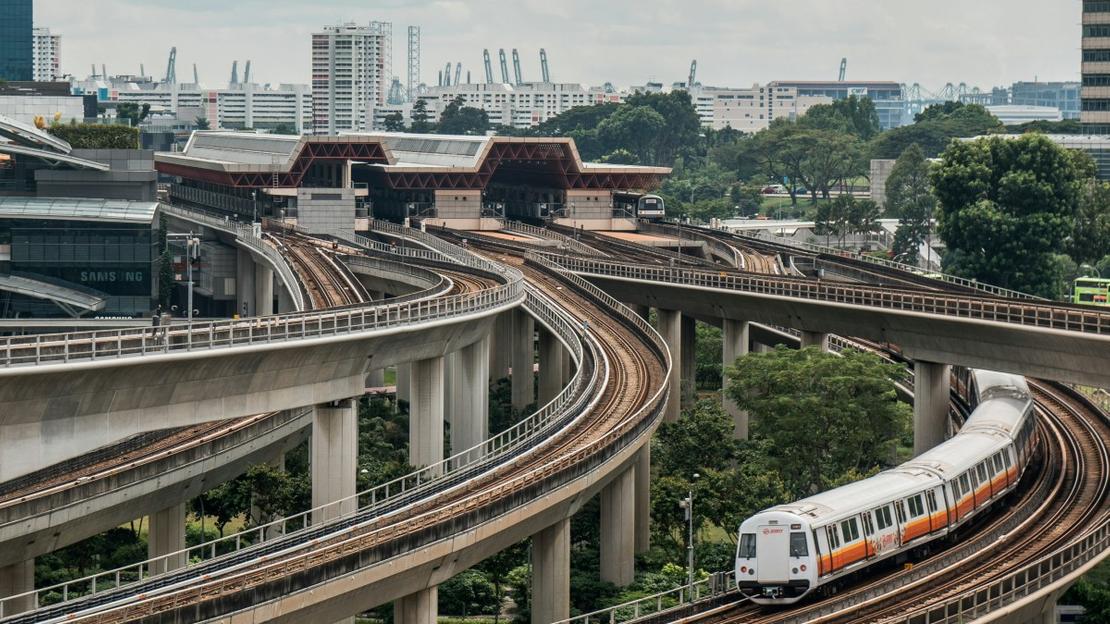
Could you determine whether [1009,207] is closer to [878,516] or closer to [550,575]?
[550,575]

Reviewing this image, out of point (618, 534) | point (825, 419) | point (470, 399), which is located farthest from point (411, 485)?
point (825, 419)

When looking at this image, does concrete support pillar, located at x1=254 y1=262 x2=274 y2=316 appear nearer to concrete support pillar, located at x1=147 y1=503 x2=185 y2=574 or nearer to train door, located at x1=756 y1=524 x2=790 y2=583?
concrete support pillar, located at x1=147 y1=503 x2=185 y2=574

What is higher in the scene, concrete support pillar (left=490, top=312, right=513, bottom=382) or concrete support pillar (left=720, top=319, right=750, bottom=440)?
concrete support pillar (left=720, top=319, right=750, bottom=440)

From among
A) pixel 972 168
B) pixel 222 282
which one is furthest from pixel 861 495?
pixel 222 282

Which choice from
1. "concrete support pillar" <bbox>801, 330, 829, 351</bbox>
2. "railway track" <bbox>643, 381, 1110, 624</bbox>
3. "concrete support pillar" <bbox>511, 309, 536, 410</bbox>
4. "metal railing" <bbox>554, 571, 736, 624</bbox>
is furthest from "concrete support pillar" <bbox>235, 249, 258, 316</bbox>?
"metal railing" <bbox>554, 571, 736, 624</bbox>

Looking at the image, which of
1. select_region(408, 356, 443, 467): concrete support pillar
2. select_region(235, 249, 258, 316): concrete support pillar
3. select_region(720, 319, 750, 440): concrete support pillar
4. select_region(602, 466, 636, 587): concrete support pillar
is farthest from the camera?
select_region(235, 249, 258, 316): concrete support pillar
